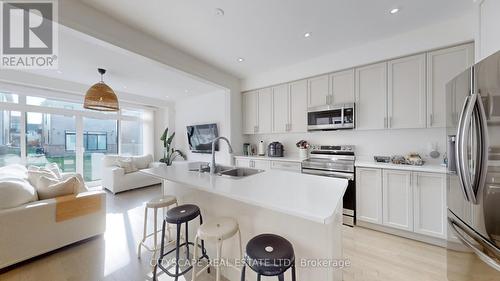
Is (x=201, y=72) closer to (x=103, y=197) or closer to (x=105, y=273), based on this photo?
(x=103, y=197)

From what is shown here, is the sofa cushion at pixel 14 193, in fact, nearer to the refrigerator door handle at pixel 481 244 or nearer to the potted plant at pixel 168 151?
the potted plant at pixel 168 151

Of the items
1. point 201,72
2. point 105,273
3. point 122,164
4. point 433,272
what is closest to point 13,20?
point 201,72

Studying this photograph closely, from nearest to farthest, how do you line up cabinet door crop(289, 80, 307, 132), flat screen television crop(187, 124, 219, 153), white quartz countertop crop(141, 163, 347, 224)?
white quartz countertop crop(141, 163, 347, 224) < cabinet door crop(289, 80, 307, 132) < flat screen television crop(187, 124, 219, 153)

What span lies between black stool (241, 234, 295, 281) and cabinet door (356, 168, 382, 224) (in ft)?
6.44

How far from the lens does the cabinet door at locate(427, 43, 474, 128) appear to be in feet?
7.14

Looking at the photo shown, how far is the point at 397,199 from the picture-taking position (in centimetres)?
234

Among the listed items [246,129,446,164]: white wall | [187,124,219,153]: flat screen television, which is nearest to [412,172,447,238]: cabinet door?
[246,129,446,164]: white wall

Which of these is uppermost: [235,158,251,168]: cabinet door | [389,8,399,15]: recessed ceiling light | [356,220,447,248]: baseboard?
[389,8,399,15]: recessed ceiling light

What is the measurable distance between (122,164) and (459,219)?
241 inches

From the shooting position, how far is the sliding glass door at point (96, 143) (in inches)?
199

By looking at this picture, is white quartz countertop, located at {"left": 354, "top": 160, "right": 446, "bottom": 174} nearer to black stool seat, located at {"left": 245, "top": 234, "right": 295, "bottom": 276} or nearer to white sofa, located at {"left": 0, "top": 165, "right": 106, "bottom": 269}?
black stool seat, located at {"left": 245, "top": 234, "right": 295, "bottom": 276}

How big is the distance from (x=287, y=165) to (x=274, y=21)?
2313 millimetres

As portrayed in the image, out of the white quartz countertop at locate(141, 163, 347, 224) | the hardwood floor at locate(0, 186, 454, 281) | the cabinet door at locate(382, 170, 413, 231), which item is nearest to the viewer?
the white quartz countertop at locate(141, 163, 347, 224)

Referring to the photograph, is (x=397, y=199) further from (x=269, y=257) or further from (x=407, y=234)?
(x=269, y=257)
